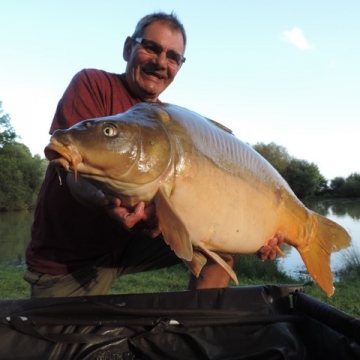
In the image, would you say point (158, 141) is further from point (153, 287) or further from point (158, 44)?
point (153, 287)

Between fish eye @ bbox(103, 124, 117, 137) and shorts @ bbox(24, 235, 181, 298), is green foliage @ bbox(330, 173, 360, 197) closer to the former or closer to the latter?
shorts @ bbox(24, 235, 181, 298)

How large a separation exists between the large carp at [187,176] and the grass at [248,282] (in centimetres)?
150

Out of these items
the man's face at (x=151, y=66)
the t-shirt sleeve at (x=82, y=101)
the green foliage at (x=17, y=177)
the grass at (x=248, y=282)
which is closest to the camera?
the t-shirt sleeve at (x=82, y=101)

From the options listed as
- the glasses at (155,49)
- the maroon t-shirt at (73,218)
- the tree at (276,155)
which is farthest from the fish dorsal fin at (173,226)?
the tree at (276,155)

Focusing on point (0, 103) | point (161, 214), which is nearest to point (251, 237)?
point (161, 214)

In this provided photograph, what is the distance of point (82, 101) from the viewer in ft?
6.36

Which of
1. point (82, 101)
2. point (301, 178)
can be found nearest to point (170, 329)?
point (82, 101)

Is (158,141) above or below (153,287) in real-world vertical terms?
above

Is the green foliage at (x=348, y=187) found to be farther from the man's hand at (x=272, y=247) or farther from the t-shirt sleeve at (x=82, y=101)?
the t-shirt sleeve at (x=82, y=101)

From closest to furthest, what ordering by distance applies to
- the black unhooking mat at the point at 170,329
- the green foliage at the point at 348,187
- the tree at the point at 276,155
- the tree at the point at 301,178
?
1. the black unhooking mat at the point at 170,329
2. the tree at the point at 301,178
3. the tree at the point at 276,155
4. the green foliage at the point at 348,187

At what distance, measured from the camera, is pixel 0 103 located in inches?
1014

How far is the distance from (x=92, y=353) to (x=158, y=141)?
0.76 m

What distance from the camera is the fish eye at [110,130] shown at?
3.90 ft

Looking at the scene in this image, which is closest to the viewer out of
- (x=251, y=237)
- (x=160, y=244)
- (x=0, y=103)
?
(x=251, y=237)
